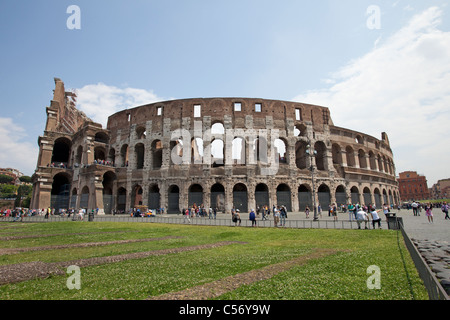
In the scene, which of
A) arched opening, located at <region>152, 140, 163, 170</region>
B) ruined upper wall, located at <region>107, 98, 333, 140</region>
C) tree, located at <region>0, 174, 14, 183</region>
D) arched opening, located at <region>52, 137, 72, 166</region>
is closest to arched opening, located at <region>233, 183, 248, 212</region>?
ruined upper wall, located at <region>107, 98, 333, 140</region>

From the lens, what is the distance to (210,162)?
92.2 ft

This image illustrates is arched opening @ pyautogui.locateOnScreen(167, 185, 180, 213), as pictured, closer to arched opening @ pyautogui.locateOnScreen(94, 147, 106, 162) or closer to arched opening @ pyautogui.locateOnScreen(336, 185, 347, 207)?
arched opening @ pyautogui.locateOnScreen(94, 147, 106, 162)

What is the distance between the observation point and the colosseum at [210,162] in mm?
28328

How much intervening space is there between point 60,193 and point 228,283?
4035 centimetres

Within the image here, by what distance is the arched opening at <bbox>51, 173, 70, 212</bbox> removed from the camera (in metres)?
33.2

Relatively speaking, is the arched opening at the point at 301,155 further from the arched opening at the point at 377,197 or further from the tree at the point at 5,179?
the tree at the point at 5,179

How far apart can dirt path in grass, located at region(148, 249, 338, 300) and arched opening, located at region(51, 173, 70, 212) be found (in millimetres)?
36566

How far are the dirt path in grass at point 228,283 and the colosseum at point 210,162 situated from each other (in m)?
21.9

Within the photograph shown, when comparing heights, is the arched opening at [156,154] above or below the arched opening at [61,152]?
below

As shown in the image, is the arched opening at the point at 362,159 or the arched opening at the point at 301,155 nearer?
the arched opening at the point at 301,155

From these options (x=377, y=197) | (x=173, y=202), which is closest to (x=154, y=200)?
(x=173, y=202)

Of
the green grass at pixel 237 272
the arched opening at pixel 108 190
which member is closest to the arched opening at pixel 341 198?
the green grass at pixel 237 272

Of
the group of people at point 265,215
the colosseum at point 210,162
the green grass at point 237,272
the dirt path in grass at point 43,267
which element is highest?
the colosseum at point 210,162
